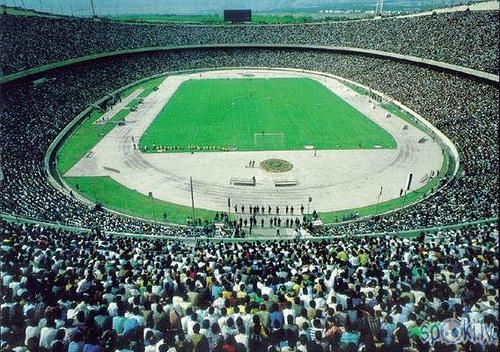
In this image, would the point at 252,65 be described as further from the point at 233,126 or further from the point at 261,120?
the point at 233,126

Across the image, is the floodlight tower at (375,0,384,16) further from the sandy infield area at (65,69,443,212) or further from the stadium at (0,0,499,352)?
the sandy infield area at (65,69,443,212)

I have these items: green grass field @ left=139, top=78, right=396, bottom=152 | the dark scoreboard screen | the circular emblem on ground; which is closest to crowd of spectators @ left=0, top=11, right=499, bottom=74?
the dark scoreboard screen

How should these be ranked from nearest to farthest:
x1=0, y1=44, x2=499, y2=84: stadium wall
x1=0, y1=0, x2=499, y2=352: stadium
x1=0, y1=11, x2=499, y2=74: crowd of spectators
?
x1=0, y1=0, x2=499, y2=352: stadium, x1=0, y1=44, x2=499, y2=84: stadium wall, x1=0, y1=11, x2=499, y2=74: crowd of spectators

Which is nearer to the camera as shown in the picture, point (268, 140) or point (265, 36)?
point (268, 140)

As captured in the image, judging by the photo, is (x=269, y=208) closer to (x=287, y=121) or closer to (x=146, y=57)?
(x=287, y=121)

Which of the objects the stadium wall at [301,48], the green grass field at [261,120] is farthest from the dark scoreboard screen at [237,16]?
the green grass field at [261,120]

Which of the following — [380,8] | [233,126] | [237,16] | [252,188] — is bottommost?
[252,188]

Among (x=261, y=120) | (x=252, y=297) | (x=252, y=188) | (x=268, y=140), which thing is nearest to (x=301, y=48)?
(x=261, y=120)
